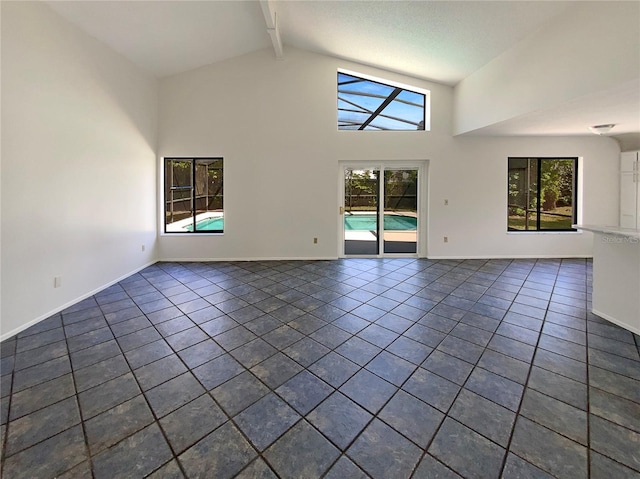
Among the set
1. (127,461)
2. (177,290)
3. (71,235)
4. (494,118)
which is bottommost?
(127,461)

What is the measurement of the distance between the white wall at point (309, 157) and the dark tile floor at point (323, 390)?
7.29ft

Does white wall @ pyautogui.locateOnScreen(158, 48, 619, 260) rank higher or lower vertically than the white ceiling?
lower

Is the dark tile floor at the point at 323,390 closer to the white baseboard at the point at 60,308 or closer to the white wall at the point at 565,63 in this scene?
the white baseboard at the point at 60,308

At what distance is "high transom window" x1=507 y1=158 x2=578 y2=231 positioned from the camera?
5727mm

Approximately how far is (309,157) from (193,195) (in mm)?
2366

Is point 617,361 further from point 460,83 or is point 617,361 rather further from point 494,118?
point 460,83

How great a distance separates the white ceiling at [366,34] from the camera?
3.28 m

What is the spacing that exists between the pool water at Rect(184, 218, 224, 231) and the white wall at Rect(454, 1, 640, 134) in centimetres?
495

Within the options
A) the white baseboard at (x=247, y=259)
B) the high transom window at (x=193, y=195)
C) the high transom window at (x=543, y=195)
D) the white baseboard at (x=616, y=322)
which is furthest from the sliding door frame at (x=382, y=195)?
the white baseboard at (x=616, y=322)

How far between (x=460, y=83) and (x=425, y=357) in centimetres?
502

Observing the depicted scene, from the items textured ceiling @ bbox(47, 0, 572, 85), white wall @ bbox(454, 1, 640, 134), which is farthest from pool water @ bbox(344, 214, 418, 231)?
textured ceiling @ bbox(47, 0, 572, 85)

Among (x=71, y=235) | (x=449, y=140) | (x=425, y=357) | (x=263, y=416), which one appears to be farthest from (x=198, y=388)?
(x=449, y=140)

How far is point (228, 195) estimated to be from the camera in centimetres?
549

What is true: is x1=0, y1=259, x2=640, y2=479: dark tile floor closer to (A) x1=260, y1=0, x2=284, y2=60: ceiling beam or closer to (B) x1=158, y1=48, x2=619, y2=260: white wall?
(B) x1=158, y1=48, x2=619, y2=260: white wall
